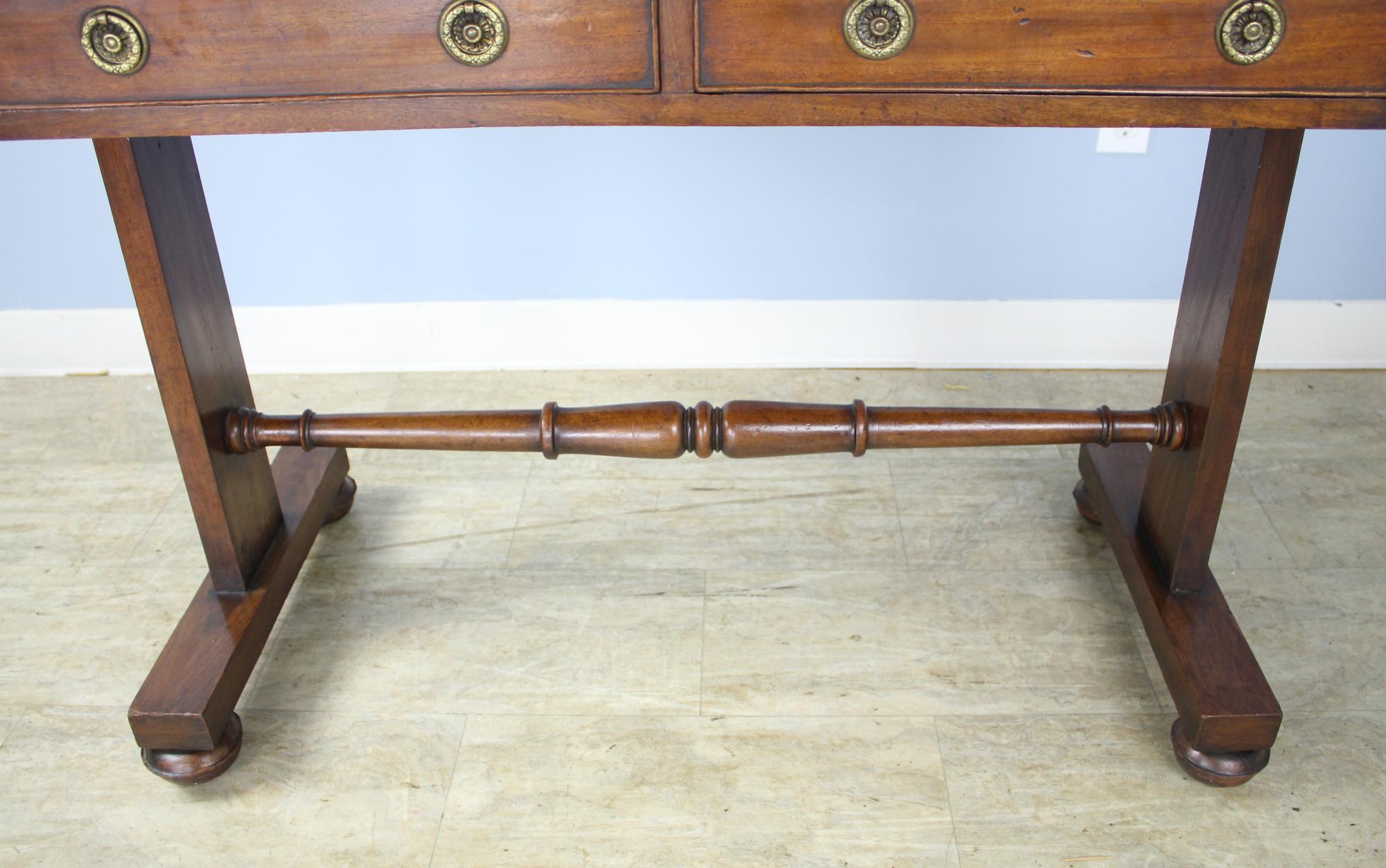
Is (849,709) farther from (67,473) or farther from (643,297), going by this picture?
(67,473)

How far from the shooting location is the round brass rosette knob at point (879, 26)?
1001mm

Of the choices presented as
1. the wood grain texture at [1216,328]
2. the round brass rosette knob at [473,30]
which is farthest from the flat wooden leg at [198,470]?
the wood grain texture at [1216,328]

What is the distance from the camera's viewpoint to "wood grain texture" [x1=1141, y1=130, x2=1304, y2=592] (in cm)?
Result: 126

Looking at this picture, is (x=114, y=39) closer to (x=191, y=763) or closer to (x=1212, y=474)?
(x=191, y=763)

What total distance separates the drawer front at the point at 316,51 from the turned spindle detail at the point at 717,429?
485 millimetres

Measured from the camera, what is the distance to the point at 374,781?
136 cm

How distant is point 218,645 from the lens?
4.65 ft

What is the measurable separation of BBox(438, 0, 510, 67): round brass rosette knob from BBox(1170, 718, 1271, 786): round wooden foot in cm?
106

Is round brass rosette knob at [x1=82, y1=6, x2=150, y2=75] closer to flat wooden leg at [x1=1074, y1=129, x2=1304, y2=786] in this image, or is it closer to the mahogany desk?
the mahogany desk

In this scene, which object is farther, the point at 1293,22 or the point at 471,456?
the point at 471,456

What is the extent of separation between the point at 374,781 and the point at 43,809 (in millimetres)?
371

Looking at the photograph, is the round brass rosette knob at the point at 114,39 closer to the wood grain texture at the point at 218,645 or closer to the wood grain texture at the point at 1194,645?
the wood grain texture at the point at 218,645

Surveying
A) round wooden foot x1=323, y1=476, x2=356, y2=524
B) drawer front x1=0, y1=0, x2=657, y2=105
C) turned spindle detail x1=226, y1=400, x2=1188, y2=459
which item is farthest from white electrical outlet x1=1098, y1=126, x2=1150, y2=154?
round wooden foot x1=323, y1=476, x2=356, y2=524

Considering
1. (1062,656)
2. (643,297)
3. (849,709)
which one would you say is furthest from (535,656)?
(643,297)
